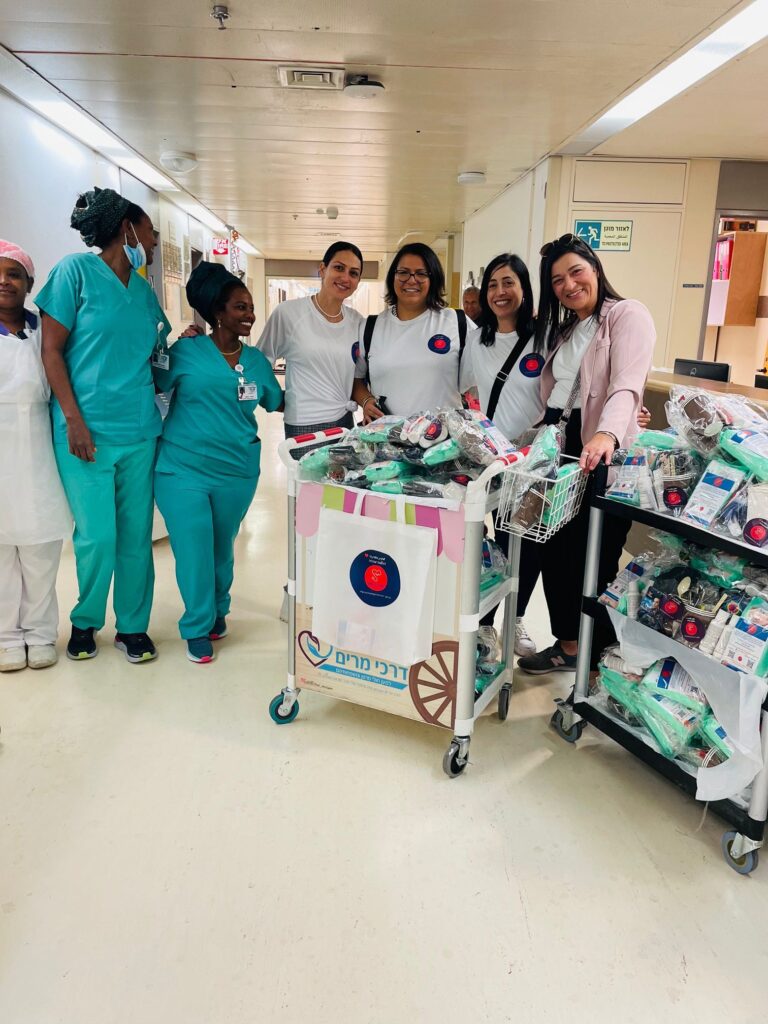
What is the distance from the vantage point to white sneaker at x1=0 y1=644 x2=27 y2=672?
103 inches

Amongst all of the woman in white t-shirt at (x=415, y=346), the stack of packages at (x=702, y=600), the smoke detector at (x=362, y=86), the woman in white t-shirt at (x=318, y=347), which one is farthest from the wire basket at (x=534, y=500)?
the smoke detector at (x=362, y=86)

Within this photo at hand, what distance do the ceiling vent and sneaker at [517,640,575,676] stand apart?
2968 millimetres

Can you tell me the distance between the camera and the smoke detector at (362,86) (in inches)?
141

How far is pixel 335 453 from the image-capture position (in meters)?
2.08

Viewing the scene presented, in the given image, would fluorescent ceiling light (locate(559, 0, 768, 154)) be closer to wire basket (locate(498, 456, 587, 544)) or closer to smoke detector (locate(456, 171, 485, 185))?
smoke detector (locate(456, 171, 485, 185))

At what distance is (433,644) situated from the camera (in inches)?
78.0

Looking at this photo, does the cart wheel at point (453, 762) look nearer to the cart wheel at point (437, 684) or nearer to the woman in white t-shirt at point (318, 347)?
the cart wheel at point (437, 684)

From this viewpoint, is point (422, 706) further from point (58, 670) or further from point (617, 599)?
point (58, 670)

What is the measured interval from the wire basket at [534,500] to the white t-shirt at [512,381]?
1.87ft

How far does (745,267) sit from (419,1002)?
21.8 feet

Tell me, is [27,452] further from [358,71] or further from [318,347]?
[358,71]

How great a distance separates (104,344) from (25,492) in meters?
0.58

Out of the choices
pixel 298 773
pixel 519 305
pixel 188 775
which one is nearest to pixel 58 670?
pixel 188 775

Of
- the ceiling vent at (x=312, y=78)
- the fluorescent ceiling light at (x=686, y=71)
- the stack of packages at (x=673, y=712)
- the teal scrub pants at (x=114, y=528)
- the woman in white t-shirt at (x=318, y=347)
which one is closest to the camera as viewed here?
the stack of packages at (x=673, y=712)
